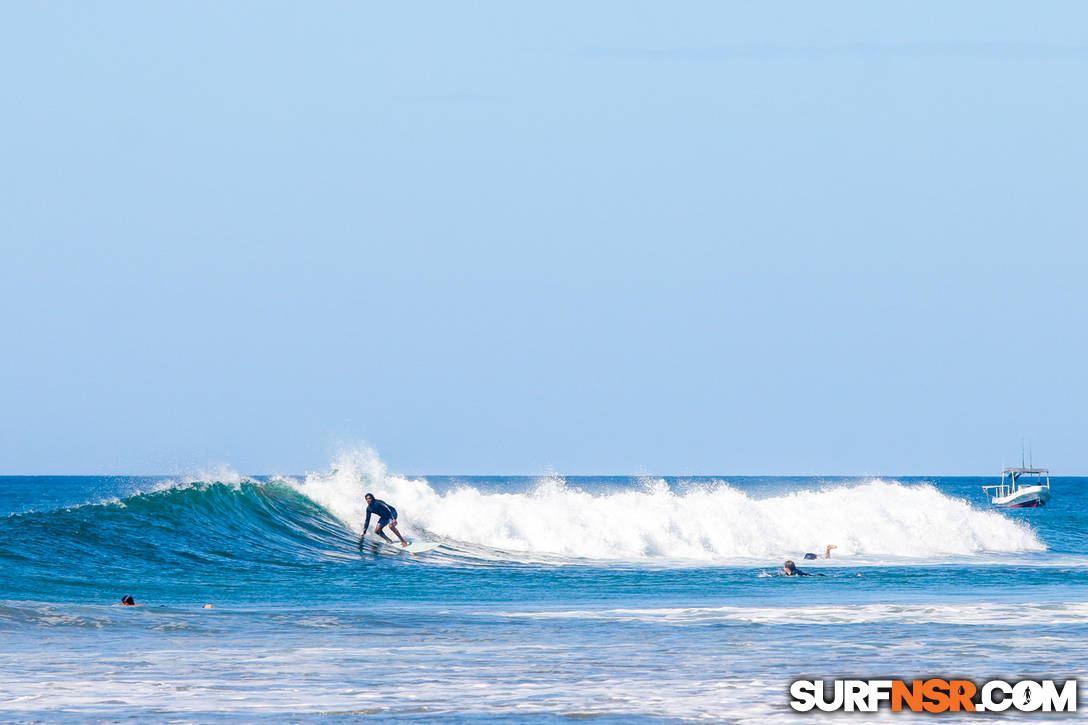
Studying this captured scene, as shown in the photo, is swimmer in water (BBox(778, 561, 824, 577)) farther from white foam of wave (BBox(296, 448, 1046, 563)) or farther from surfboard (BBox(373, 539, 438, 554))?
surfboard (BBox(373, 539, 438, 554))

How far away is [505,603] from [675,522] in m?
16.6

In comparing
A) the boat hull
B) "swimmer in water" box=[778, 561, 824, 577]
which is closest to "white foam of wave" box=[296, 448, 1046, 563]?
"swimmer in water" box=[778, 561, 824, 577]

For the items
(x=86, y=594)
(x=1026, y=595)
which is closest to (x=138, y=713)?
(x=86, y=594)

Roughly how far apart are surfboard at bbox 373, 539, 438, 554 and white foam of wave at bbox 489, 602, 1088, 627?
41.5 feet

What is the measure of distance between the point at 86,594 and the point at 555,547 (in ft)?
51.8

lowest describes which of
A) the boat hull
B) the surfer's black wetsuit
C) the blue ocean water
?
the blue ocean water

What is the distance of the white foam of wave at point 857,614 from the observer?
18.5 meters

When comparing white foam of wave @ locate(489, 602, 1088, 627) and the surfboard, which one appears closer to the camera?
white foam of wave @ locate(489, 602, 1088, 627)

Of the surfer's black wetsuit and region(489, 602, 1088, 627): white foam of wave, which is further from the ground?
the surfer's black wetsuit

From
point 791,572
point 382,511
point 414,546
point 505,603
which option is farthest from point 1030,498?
point 505,603

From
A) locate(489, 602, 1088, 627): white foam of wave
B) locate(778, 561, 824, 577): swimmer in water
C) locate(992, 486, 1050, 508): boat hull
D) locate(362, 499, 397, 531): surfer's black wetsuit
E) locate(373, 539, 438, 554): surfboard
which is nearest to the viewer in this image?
locate(489, 602, 1088, 627): white foam of wave

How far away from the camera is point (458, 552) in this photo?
33.4 meters

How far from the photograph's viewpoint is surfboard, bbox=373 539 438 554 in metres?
32.5

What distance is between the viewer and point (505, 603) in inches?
867
